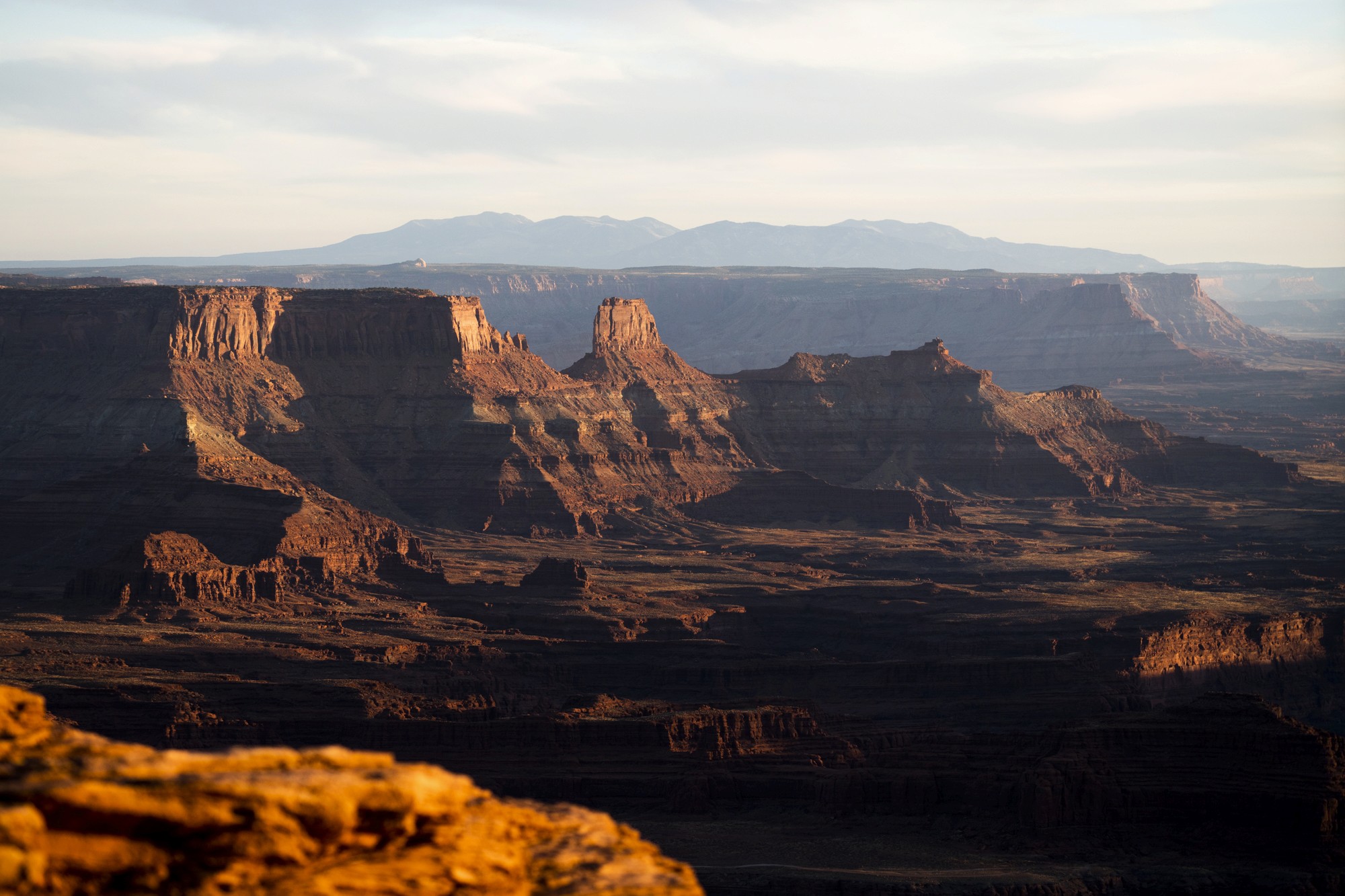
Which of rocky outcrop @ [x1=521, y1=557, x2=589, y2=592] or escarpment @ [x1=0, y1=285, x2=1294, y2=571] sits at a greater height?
escarpment @ [x1=0, y1=285, x2=1294, y2=571]

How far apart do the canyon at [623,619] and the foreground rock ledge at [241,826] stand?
0.32ft

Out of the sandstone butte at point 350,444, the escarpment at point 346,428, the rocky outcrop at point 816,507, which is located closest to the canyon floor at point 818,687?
the sandstone butte at point 350,444

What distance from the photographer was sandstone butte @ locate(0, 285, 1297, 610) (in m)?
134

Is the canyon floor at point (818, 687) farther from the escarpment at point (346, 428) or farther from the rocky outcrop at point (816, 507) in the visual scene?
the escarpment at point (346, 428)

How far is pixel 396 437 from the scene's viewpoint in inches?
6811

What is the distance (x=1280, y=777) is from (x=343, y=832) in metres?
53.0

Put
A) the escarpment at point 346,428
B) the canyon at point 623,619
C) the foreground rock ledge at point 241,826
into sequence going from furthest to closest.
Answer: the escarpment at point 346,428, the canyon at point 623,619, the foreground rock ledge at point 241,826

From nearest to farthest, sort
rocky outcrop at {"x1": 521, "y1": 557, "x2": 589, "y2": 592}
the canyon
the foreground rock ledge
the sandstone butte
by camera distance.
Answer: the foreground rock ledge < the canyon < rocky outcrop at {"x1": 521, "y1": 557, "x2": 589, "y2": 592} < the sandstone butte

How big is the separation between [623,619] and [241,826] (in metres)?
92.9

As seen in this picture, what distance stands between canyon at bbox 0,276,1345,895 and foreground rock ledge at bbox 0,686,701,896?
0.32 ft

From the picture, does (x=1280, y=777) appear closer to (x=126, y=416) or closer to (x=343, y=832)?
(x=343, y=832)

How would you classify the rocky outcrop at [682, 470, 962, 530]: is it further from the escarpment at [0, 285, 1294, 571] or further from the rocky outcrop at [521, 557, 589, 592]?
the rocky outcrop at [521, 557, 589, 592]

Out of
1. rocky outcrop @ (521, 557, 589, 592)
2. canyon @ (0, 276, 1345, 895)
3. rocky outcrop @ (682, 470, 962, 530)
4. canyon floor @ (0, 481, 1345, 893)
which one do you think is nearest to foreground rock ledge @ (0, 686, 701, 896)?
canyon @ (0, 276, 1345, 895)

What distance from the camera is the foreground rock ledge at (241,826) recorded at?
23.9m
